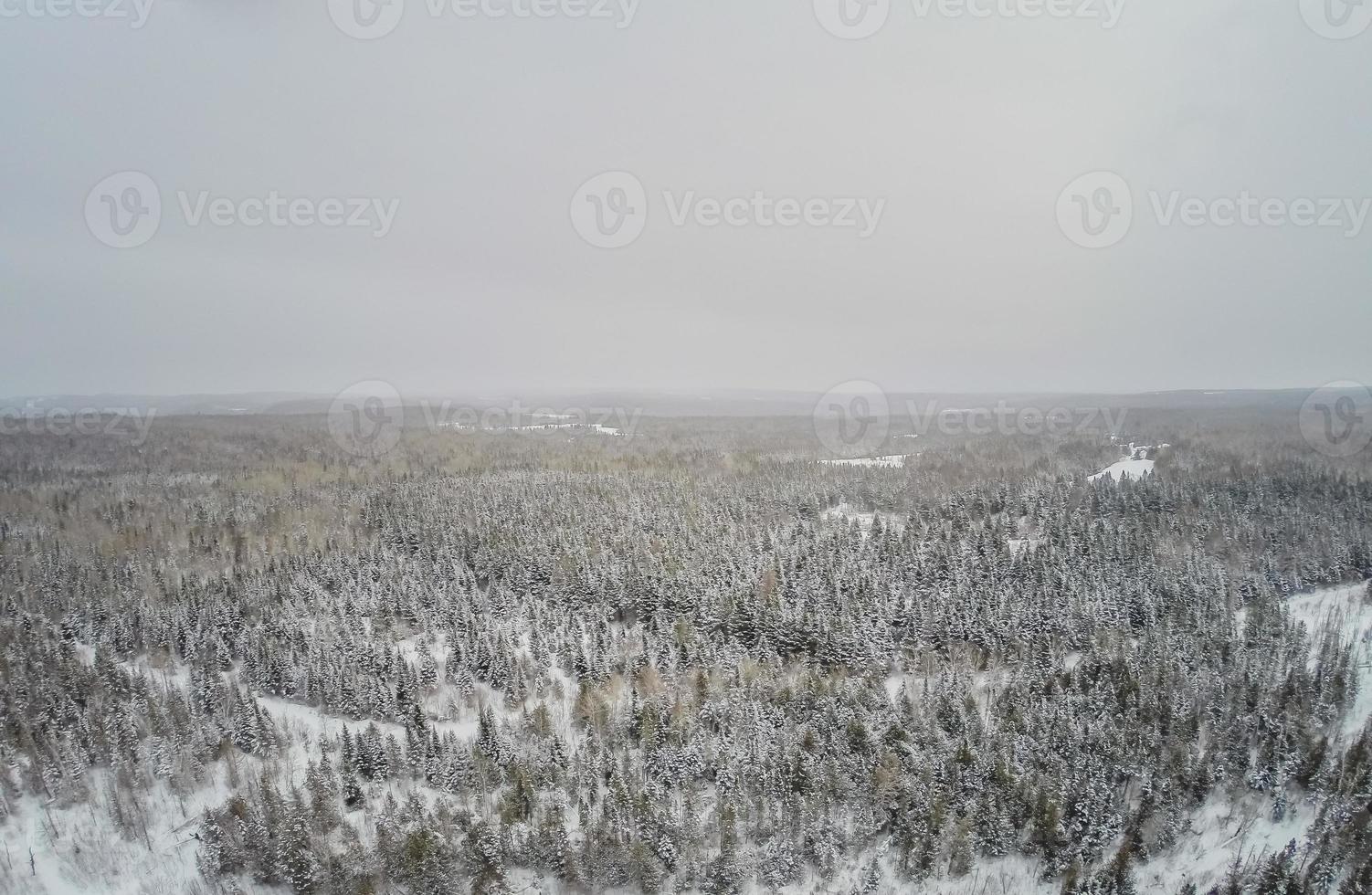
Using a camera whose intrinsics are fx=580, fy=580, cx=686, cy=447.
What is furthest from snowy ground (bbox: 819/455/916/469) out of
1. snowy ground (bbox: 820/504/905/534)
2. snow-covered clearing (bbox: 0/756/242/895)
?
snow-covered clearing (bbox: 0/756/242/895)

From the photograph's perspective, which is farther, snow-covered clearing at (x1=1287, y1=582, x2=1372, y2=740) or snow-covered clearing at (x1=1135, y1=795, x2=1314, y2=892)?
snow-covered clearing at (x1=1287, y1=582, x2=1372, y2=740)

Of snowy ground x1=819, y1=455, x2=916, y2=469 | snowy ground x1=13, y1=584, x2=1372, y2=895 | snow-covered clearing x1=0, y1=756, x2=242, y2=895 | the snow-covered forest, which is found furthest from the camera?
snowy ground x1=819, y1=455, x2=916, y2=469

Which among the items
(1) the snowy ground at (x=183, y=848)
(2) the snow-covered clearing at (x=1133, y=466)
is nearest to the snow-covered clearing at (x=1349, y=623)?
(1) the snowy ground at (x=183, y=848)

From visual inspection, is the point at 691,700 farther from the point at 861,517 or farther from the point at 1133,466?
the point at 1133,466

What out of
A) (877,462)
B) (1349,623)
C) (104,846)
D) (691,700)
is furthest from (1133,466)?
(104,846)

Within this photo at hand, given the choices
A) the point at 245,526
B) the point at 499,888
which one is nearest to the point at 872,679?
the point at 499,888

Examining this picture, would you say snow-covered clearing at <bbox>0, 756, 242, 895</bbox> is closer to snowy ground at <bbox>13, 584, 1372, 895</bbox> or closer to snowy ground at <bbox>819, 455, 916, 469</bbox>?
snowy ground at <bbox>13, 584, 1372, 895</bbox>

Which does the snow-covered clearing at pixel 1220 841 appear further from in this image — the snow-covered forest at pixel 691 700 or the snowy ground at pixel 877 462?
the snowy ground at pixel 877 462

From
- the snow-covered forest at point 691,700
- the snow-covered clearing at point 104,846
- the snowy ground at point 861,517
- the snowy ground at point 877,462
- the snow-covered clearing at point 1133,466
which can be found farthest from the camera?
the snowy ground at point 877,462

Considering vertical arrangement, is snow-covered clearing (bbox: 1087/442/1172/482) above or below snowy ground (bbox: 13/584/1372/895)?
above
